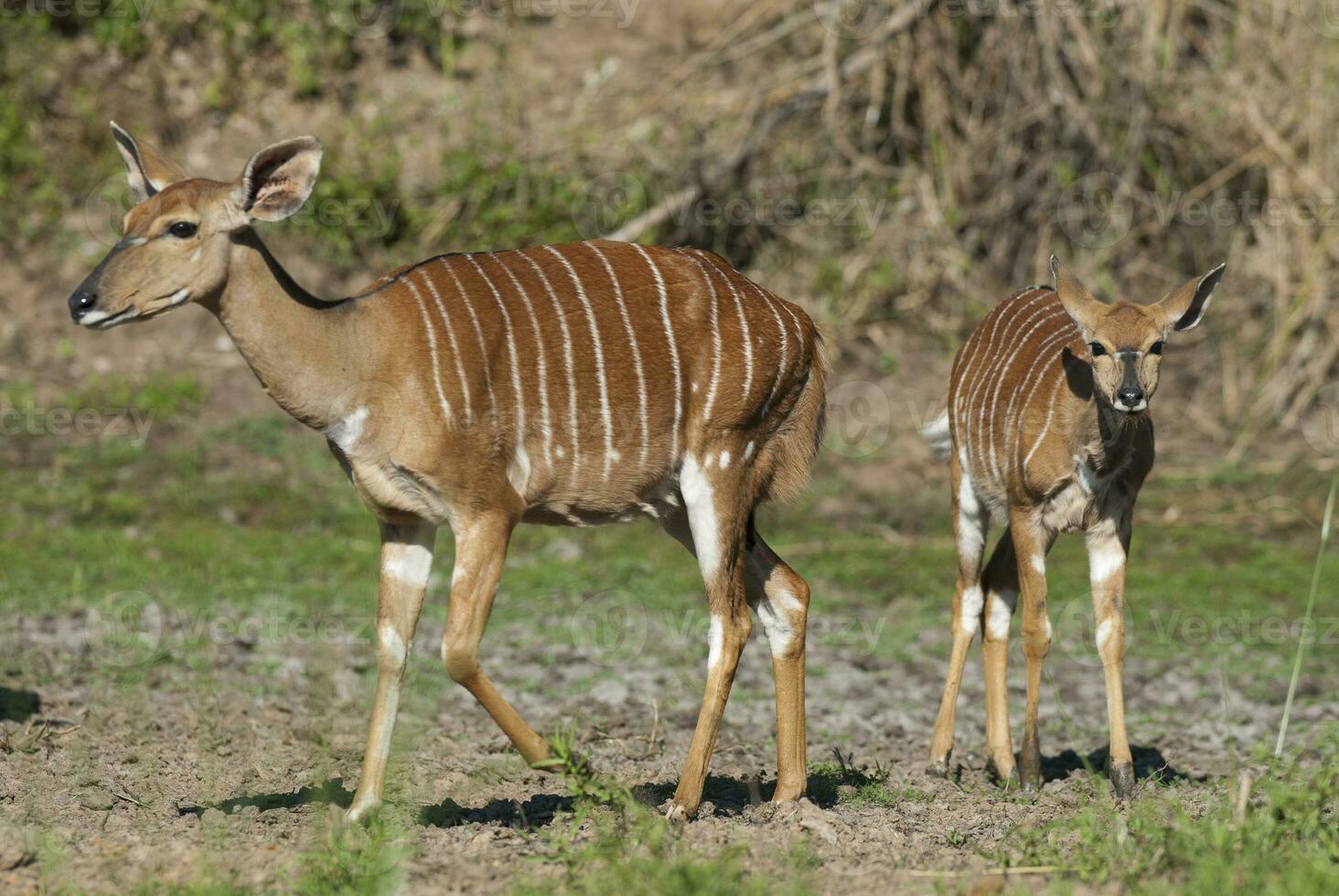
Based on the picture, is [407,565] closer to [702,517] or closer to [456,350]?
[456,350]

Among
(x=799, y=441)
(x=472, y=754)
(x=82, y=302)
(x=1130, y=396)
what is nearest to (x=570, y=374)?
(x=799, y=441)

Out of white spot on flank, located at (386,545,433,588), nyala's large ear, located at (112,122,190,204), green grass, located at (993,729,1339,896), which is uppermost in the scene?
nyala's large ear, located at (112,122,190,204)

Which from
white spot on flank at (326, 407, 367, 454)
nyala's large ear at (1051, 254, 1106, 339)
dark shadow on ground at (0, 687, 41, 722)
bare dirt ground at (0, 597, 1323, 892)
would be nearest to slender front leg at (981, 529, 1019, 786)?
bare dirt ground at (0, 597, 1323, 892)

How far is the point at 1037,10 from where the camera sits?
12281mm

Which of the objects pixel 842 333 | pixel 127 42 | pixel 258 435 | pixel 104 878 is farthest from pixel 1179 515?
pixel 127 42

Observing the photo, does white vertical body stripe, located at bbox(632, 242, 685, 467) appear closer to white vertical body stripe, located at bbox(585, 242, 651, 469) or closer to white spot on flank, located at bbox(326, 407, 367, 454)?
white vertical body stripe, located at bbox(585, 242, 651, 469)

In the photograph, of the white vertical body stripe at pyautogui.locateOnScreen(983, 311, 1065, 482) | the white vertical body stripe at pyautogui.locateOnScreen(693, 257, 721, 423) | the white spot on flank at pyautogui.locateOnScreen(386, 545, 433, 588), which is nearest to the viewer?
the white spot on flank at pyautogui.locateOnScreen(386, 545, 433, 588)

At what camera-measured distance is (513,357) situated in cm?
520

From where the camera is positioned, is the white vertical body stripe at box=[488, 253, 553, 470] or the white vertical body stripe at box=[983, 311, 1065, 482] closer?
the white vertical body stripe at box=[488, 253, 553, 470]

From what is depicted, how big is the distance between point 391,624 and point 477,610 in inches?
15.5

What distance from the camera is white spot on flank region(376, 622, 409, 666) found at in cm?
507

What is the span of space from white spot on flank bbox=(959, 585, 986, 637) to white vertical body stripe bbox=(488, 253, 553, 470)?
2.14 m

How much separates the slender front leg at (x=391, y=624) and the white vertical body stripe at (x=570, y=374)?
46 centimetres

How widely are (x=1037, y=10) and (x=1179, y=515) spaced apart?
4.05 m
